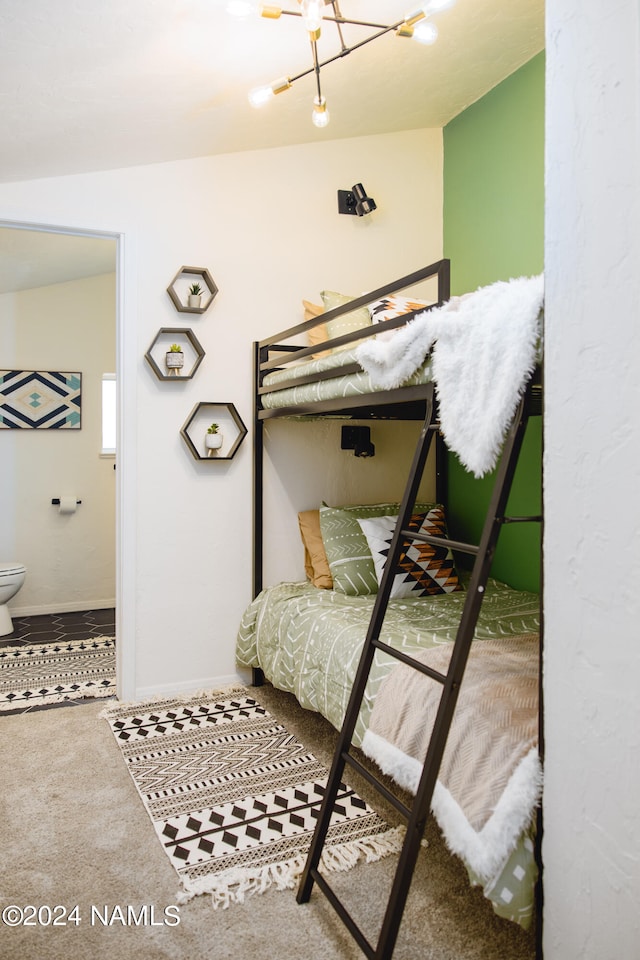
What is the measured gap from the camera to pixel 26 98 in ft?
7.30

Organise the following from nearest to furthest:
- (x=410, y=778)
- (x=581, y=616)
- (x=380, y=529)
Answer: (x=581, y=616) → (x=410, y=778) → (x=380, y=529)

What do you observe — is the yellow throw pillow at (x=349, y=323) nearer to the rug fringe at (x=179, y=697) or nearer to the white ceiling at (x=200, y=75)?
the white ceiling at (x=200, y=75)

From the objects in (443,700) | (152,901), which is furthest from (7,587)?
(443,700)

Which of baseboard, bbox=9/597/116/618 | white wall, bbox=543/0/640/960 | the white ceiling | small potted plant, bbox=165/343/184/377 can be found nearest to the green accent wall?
the white ceiling

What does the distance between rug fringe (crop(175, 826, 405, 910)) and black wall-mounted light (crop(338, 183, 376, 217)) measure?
2789mm

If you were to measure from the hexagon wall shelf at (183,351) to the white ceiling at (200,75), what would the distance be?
757 mm

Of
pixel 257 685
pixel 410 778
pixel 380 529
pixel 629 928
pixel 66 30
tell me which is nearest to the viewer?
pixel 629 928

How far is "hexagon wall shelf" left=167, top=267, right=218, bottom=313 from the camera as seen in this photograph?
312 centimetres

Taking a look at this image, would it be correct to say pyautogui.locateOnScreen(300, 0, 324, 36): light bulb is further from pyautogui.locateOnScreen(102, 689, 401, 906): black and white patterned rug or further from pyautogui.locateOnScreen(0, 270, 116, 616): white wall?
pyautogui.locateOnScreen(0, 270, 116, 616): white wall

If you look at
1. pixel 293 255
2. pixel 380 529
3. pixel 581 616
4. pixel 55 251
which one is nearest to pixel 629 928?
pixel 581 616

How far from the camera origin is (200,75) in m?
2.35

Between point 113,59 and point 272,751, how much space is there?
2424 millimetres

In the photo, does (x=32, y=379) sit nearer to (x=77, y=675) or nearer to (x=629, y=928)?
(x=77, y=675)

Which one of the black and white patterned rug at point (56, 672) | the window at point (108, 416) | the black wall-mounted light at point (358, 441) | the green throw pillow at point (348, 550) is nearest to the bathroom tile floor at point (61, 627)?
the black and white patterned rug at point (56, 672)
